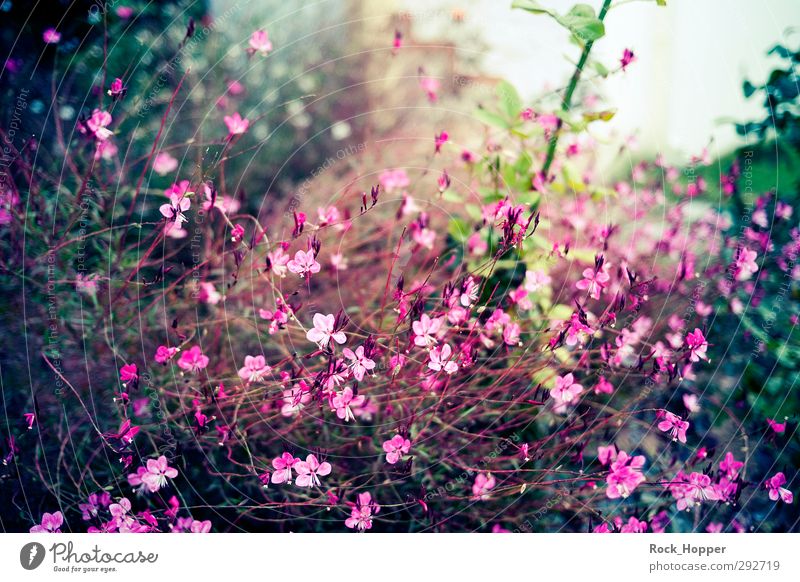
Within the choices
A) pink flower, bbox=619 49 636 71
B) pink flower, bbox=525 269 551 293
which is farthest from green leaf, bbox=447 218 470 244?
pink flower, bbox=619 49 636 71

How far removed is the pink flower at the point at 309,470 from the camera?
1.44m

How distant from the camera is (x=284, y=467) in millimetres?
1451

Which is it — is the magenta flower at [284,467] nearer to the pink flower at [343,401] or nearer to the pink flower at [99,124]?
the pink flower at [343,401]

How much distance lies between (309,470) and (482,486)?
525mm

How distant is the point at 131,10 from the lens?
2330 millimetres

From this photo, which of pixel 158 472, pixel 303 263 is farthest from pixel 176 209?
pixel 158 472

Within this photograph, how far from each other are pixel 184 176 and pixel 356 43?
4.11ft

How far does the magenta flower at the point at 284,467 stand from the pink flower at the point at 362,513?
22 cm

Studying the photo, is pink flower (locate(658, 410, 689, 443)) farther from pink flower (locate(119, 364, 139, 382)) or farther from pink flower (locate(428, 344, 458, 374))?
pink flower (locate(119, 364, 139, 382))
